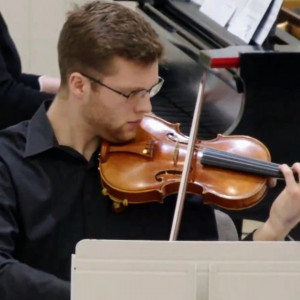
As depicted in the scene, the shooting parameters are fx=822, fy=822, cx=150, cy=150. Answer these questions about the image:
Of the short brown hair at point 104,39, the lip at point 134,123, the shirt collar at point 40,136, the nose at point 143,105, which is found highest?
the short brown hair at point 104,39

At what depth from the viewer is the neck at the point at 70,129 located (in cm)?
159

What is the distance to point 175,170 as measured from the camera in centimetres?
166

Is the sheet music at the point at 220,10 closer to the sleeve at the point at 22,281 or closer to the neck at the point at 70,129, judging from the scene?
the neck at the point at 70,129

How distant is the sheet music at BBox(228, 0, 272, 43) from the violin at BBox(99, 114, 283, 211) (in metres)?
0.57

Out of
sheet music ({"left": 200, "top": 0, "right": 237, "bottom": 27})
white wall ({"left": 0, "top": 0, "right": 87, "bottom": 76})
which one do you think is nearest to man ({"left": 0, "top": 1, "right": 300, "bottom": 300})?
sheet music ({"left": 200, "top": 0, "right": 237, "bottom": 27})

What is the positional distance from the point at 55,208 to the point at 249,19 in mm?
948

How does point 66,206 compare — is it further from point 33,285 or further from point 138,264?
point 138,264

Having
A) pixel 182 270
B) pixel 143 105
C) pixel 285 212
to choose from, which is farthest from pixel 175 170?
pixel 182 270

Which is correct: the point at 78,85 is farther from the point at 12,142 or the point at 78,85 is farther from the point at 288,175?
the point at 288,175

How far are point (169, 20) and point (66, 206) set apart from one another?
1.19 meters

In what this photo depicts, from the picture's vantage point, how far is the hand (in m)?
1.51

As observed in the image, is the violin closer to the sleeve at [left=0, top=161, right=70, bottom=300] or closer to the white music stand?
the sleeve at [left=0, top=161, right=70, bottom=300]

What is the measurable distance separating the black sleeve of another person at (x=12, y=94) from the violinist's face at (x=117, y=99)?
790 mm

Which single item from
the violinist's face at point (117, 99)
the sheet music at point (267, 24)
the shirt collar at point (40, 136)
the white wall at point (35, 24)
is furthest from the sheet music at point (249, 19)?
the white wall at point (35, 24)
